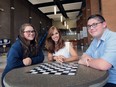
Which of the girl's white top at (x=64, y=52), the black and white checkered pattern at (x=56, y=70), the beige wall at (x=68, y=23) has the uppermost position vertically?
the beige wall at (x=68, y=23)

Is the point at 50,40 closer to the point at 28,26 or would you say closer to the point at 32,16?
the point at 28,26

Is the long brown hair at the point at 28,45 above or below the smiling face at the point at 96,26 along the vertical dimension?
below

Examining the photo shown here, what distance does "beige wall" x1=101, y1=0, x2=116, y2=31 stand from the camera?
13.5ft

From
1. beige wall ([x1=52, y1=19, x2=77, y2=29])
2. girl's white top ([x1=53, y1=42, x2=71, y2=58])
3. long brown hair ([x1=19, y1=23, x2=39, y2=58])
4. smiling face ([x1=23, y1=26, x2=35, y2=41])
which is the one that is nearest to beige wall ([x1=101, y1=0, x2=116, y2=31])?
girl's white top ([x1=53, y1=42, x2=71, y2=58])

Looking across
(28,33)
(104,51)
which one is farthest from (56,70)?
(28,33)

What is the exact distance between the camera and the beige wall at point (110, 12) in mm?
4105

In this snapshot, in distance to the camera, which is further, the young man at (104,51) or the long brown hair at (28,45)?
the long brown hair at (28,45)

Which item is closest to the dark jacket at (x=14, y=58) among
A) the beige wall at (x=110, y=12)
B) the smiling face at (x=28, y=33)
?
the smiling face at (x=28, y=33)

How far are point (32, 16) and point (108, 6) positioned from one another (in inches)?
461

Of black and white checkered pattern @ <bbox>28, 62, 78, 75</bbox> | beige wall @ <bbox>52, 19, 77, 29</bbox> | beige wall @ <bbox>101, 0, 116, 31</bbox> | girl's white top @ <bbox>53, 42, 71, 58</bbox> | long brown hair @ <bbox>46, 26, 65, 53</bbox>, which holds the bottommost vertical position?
black and white checkered pattern @ <bbox>28, 62, 78, 75</bbox>

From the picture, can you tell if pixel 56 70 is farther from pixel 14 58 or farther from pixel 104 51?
pixel 14 58

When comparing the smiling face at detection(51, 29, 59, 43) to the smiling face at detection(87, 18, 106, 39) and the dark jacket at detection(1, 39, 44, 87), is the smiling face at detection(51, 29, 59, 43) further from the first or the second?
the smiling face at detection(87, 18, 106, 39)

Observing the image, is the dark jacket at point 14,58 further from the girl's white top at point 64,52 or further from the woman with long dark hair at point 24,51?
the girl's white top at point 64,52

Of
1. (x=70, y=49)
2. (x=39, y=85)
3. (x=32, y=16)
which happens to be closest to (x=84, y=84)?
(x=39, y=85)
